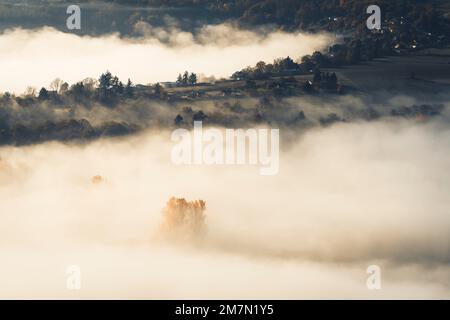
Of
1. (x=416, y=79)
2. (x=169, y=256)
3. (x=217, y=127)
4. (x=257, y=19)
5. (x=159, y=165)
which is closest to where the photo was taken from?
(x=169, y=256)

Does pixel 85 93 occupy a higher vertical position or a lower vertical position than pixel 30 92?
higher

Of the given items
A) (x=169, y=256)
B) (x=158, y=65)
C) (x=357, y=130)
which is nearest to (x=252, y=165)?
(x=357, y=130)

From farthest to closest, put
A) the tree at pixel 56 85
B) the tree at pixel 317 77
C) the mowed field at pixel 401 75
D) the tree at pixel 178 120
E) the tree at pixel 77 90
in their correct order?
the mowed field at pixel 401 75, the tree at pixel 317 77, the tree at pixel 56 85, the tree at pixel 77 90, the tree at pixel 178 120

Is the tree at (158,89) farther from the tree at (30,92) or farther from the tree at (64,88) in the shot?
the tree at (30,92)

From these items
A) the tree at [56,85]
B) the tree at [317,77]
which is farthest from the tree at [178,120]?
the tree at [317,77]

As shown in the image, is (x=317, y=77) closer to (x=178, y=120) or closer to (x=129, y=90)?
(x=129, y=90)

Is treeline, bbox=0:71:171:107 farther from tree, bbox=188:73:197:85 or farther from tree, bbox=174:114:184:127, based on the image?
tree, bbox=174:114:184:127

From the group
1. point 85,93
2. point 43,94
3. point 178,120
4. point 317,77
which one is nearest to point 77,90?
point 85,93

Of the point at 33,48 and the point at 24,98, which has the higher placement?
the point at 33,48

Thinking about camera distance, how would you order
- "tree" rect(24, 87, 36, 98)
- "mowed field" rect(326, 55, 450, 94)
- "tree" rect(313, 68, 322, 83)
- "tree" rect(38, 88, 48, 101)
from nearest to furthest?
"tree" rect(38, 88, 48, 101)
"tree" rect(24, 87, 36, 98)
"tree" rect(313, 68, 322, 83)
"mowed field" rect(326, 55, 450, 94)

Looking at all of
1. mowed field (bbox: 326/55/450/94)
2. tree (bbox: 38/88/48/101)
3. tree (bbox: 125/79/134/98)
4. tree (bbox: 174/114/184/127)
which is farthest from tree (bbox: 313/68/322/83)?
tree (bbox: 38/88/48/101)

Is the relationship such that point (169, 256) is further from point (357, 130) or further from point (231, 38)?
point (231, 38)
